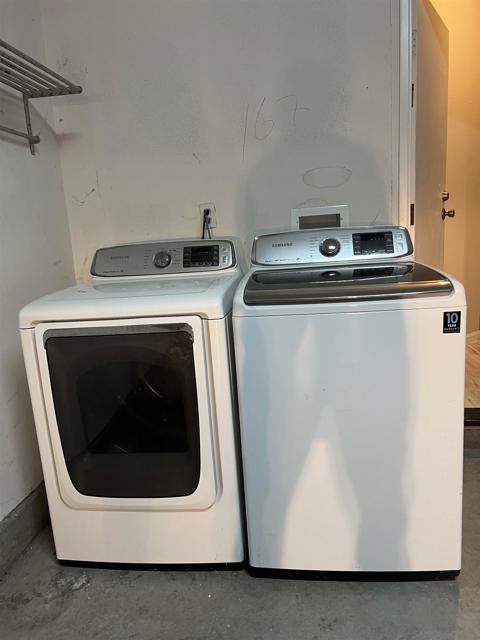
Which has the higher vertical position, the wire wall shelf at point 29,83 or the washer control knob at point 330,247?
the wire wall shelf at point 29,83

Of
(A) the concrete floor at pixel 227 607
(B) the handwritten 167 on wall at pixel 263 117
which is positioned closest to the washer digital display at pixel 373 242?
(B) the handwritten 167 on wall at pixel 263 117

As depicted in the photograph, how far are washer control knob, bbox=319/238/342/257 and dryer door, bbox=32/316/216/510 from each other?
0.62 m

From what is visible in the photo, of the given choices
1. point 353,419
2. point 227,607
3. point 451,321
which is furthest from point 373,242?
point 227,607

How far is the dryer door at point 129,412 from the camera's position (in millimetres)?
1369

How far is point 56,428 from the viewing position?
58.7 inches

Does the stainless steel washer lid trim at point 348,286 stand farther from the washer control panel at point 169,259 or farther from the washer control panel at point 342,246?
the washer control panel at point 169,259

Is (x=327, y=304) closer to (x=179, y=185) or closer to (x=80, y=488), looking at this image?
(x=80, y=488)

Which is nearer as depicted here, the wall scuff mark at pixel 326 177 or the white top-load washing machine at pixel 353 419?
the white top-load washing machine at pixel 353 419

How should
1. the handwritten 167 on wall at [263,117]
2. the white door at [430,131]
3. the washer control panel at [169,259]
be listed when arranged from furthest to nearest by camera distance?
the white door at [430,131]
the handwritten 167 on wall at [263,117]
the washer control panel at [169,259]

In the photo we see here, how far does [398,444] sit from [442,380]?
8.4 inches

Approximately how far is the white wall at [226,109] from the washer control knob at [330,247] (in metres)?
0.35

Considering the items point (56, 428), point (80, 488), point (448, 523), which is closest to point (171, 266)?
point (56, 428)

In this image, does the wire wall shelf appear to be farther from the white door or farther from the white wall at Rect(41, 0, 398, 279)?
the white door

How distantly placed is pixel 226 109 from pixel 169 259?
26.9 inches
